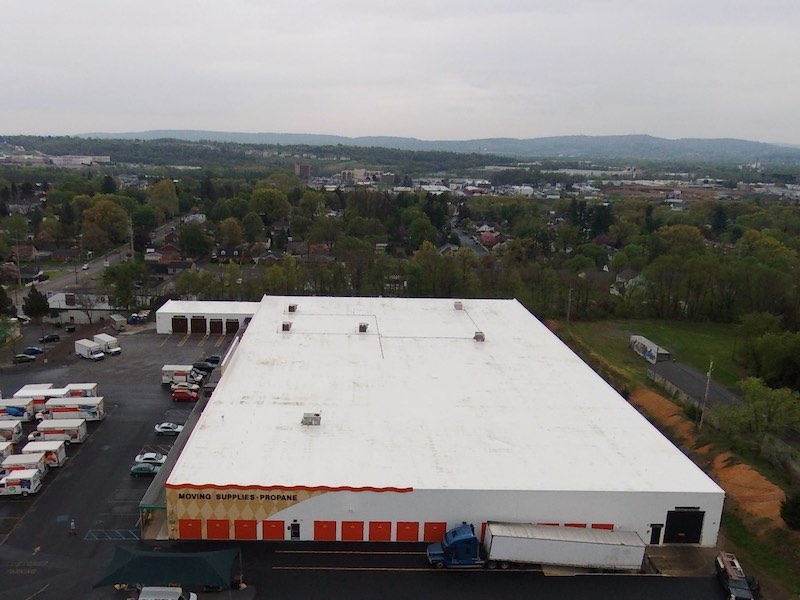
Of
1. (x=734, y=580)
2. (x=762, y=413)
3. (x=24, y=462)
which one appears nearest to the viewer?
(x=734, y=580)

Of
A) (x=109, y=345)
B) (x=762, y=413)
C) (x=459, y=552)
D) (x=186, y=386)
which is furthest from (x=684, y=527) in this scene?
(x=109, y=345)

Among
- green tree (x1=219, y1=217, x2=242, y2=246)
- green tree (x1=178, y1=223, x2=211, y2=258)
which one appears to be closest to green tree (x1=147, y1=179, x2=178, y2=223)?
green tree (x1=219, y1=217, x2=242, y2=246)

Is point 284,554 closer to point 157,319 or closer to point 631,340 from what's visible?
point 157,319

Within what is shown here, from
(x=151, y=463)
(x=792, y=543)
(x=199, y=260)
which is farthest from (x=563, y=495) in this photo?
(x=199, y=260)

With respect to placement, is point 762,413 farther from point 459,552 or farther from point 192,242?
point 192,242

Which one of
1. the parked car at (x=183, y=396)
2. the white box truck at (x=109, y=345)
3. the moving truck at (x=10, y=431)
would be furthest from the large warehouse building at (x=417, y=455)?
the white box truck at (x=109, y=345)

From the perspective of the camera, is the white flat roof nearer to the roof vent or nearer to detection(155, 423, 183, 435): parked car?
the roof vent

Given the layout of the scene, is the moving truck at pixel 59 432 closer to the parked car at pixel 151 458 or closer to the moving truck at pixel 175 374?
the parked car at pixel 151 458
